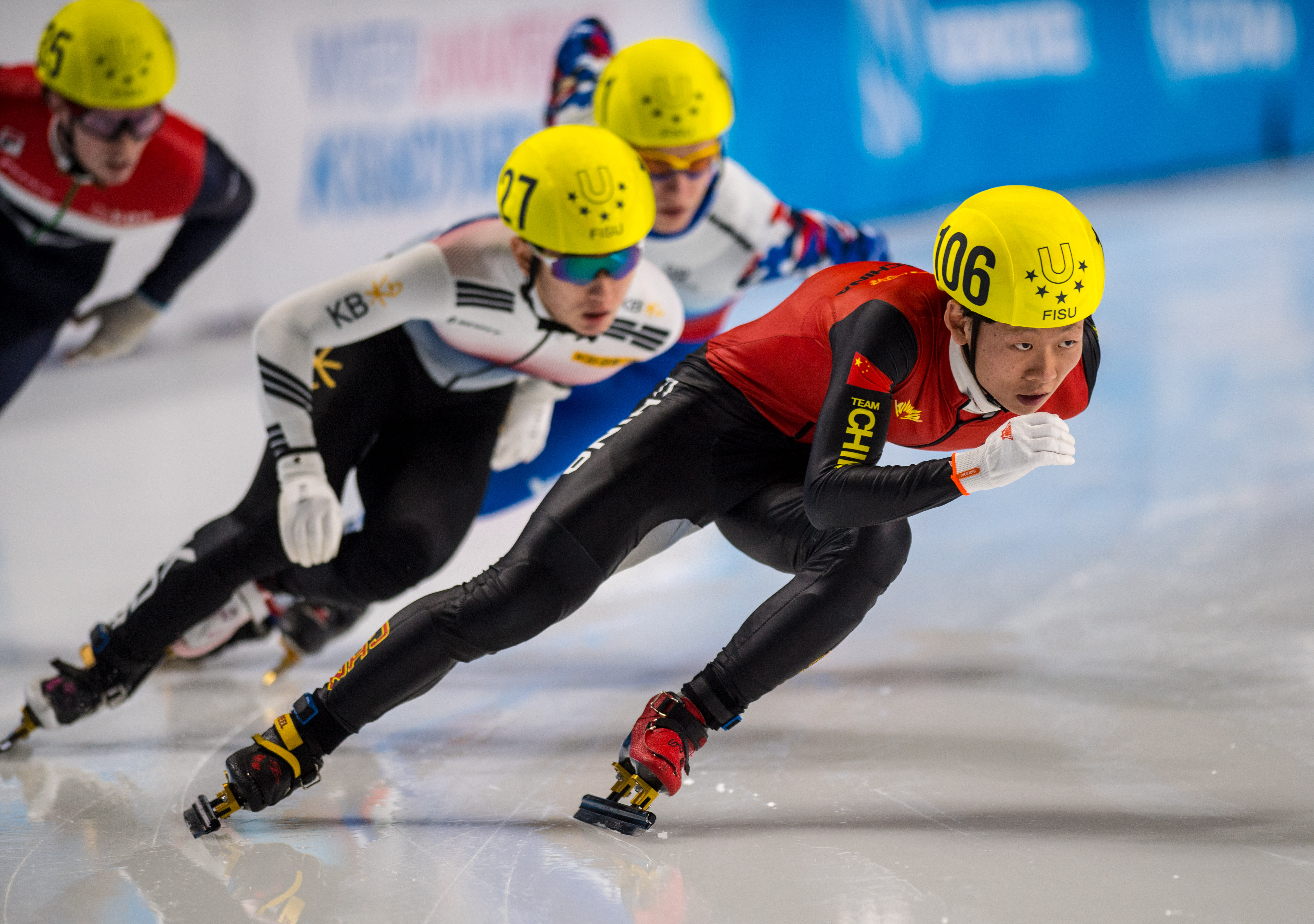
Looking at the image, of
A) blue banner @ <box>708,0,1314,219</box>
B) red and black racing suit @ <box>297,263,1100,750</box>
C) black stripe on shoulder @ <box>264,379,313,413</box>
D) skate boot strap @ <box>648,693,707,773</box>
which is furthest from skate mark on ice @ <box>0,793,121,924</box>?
blue banner @ <box>708,0,1314,219</box>

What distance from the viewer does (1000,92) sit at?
1190 centimetres

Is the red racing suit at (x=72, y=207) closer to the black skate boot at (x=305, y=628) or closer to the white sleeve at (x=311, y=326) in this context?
the black skate boot at (x=305, y=628)

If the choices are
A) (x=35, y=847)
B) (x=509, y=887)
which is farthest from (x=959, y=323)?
(x=35, y=847)

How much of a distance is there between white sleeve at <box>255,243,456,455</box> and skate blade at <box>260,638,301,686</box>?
0.78 meters

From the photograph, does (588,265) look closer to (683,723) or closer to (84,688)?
(683,723)

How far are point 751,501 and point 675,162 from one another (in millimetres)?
1384

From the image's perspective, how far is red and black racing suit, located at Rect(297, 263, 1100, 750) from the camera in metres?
2.61

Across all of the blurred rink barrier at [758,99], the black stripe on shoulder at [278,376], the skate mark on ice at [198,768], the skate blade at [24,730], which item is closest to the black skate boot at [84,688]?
the skate blade at [24,730]

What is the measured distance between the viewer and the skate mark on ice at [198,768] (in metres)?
2.69

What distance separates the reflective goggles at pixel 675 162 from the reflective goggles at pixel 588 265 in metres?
0.85

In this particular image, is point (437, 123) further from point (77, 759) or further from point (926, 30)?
point (77, 759)

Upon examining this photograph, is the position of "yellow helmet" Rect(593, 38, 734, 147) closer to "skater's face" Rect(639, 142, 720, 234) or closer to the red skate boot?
"skater's face" Rect(639, 142, 720, 234)

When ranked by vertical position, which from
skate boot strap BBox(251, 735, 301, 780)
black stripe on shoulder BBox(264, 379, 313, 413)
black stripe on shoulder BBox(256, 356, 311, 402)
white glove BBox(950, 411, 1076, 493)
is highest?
white glove BBox(950, 411, 1076, 493)

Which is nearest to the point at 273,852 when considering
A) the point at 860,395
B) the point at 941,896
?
the point at 941,896
